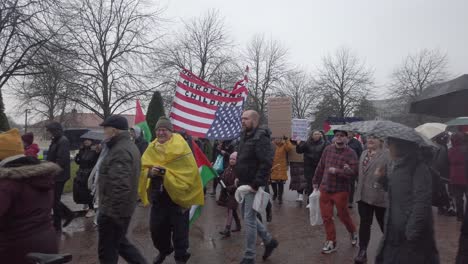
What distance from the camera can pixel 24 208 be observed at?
278 cm

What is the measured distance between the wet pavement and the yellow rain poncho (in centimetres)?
111

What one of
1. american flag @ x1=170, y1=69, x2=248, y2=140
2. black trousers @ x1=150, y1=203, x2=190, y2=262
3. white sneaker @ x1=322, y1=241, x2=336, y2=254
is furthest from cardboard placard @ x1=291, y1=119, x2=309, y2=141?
black trousers @ x1=150, y1=203, x2=190, y2=262

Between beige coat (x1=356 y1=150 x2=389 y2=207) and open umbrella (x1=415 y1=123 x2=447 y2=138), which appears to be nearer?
beige coat (x1=356 y1=150 x2=389 y2=207)

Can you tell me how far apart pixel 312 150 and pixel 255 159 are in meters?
4.22

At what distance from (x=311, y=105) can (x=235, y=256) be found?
43.7m

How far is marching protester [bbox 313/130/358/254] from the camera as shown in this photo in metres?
5.59

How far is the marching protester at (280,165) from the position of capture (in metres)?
10.0

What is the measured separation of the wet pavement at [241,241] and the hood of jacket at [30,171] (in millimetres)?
2911

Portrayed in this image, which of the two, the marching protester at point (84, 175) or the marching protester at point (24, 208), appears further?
the marching protester at point (84, 175)

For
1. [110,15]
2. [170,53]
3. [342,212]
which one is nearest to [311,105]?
[170,53]

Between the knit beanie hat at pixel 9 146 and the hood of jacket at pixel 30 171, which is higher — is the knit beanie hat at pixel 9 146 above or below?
above

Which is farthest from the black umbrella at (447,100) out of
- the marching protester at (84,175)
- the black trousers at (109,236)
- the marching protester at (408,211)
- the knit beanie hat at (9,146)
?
the marching protester at (84,175)

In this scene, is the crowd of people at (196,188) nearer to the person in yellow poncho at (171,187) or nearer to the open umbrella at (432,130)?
the person in yellow poncho at (171,187)

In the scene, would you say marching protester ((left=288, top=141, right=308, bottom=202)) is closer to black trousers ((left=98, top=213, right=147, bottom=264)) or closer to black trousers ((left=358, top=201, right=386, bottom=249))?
black trousers ((left=358, top=201, right=386, bottom=249))
